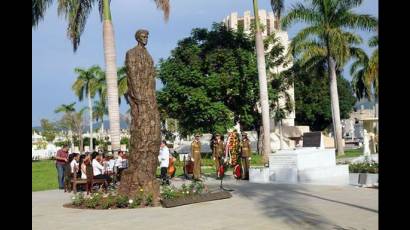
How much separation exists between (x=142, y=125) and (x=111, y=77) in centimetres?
837

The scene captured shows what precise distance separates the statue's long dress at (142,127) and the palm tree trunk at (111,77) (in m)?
7.62

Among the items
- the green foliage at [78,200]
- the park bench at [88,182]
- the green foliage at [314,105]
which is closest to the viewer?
the green foliage at [78,200]

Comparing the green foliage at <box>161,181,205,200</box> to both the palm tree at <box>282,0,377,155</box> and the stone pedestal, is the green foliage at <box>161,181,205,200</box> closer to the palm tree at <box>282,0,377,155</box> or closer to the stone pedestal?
the stone pedestal

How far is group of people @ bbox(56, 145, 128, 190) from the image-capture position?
634 inches

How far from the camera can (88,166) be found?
15.9 meters

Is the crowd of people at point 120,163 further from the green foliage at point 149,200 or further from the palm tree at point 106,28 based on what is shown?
the green foliage at point 149,200

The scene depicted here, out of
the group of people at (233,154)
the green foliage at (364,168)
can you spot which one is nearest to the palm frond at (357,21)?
the green foliage at (364,168)

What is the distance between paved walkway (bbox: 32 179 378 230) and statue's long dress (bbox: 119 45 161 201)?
99cm

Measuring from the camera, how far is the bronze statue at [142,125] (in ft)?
40.5

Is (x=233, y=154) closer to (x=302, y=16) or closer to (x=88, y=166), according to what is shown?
(x=88, y=166)
